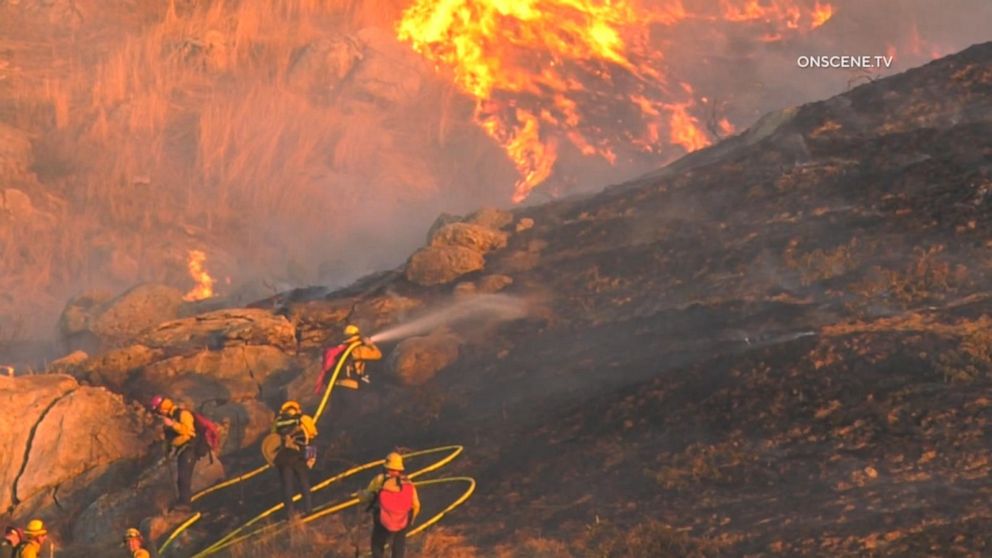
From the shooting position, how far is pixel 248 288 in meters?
35.3

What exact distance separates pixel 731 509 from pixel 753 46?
4981 cm

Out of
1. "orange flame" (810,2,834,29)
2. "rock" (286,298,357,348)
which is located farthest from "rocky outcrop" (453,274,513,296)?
"orange flame" (810,2,834,29)

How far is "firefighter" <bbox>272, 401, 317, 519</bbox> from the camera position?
14656 mm

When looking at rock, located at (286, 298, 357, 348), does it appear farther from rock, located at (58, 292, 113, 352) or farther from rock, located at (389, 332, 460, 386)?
rock, located at (58, 292, 113, 352)

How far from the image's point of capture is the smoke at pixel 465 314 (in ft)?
71.7

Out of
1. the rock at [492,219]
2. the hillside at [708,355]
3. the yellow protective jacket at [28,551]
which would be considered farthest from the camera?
the rock at [492,219]

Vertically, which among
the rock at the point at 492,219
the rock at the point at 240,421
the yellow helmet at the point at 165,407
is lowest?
the rock at the point at 240,421

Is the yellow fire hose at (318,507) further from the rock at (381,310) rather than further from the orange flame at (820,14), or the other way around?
the orange flame at (820,14)

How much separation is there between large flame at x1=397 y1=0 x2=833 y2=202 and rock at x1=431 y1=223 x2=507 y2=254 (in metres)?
22.8

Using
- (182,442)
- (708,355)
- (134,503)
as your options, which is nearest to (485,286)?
(708,355)

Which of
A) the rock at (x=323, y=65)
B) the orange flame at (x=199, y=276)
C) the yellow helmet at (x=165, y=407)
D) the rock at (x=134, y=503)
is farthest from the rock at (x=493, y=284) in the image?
the rock at (x=323, y=65)

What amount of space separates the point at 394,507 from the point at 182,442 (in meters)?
5.78

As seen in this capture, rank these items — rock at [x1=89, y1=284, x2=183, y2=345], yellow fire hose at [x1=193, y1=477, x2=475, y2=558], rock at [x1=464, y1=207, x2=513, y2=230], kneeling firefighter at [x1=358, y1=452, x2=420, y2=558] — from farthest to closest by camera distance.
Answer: rock at [x1=89, y1=284, x2=183, y2=345]
rock at [x1=464, y1=207, x2=513, y2=230]
yellow fire hose at [x1=193, y1=477, x2=475, y2=558]
kneeling firefighter at [x1=358, y1=452, x2=420, y2=558]

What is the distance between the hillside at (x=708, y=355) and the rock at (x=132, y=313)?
3596 millimetres
